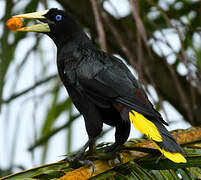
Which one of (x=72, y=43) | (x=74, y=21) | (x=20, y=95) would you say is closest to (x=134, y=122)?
(x=72, y=43)

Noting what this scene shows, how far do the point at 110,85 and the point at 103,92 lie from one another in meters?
0.04

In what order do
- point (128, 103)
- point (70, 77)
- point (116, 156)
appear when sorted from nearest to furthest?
point (116, 156), point (128, 103), point (70, 77)

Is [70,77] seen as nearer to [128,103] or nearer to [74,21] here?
[128,103]

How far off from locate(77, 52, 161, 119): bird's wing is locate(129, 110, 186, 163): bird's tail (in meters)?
0.05

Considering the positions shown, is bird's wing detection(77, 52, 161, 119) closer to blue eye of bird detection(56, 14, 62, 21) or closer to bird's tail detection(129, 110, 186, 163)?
bird's tail detection(129, 110, 186, 163)

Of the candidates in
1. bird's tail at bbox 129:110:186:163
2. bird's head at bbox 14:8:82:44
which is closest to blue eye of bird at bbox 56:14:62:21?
bird's head at bbox 14:8:82:44

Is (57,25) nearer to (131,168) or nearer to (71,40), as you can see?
(71,40)

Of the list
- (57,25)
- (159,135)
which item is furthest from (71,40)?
(159,135)

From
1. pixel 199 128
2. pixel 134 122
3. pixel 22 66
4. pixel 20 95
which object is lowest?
pixel 199 128

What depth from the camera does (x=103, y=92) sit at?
5.98 ft

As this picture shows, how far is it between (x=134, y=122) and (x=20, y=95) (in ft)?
3.25

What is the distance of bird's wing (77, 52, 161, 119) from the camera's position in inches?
69.6

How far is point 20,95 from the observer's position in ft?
8.05

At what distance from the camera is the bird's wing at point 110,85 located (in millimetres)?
1769
